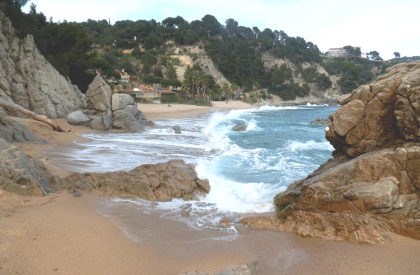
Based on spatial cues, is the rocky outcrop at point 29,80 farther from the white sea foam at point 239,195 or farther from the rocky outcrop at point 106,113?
the white sea foam at point 239,195

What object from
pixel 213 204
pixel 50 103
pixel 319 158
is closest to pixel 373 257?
pixel 213 204

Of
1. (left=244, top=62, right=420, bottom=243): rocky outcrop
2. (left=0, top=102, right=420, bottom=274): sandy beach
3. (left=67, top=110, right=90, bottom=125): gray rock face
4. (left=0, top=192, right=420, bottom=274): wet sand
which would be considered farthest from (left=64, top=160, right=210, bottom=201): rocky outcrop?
(left=67, top=110, right=90, bottom=125): gray rock face

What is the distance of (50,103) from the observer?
81.3 ft

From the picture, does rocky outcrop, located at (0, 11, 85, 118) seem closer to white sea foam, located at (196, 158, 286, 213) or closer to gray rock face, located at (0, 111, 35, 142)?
gray rock face, located at (0, 111, 35, 142)

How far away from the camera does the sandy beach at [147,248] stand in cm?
486

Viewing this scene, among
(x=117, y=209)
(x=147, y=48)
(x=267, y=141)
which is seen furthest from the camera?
(x=147, y=48)

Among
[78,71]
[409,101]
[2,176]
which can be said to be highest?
[78,71]

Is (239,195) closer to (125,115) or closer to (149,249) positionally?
(149,249)

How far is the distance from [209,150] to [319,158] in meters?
5.39

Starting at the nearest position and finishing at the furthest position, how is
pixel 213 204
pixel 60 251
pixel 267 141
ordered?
pixel 60 251, pixel 213 204, pixel 267 141

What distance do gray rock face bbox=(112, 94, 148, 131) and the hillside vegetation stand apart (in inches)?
846

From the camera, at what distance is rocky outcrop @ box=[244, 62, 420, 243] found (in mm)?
5906

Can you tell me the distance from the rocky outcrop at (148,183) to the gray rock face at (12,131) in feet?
16.0

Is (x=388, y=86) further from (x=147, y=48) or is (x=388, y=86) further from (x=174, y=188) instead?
(x=147, y=48)
